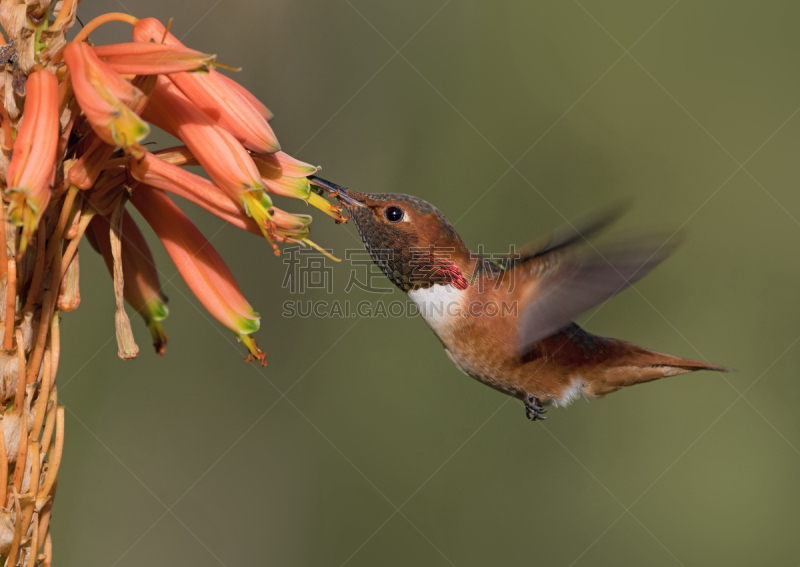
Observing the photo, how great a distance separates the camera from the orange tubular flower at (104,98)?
4.15 feet

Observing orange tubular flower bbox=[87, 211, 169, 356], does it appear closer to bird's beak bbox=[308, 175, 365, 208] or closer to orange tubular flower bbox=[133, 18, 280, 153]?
orange tubular flower bbox=[133, 18, 280, 153]

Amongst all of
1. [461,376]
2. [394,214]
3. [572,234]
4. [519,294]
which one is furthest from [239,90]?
[461,376]

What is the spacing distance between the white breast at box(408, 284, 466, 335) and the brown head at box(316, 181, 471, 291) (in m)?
0.03

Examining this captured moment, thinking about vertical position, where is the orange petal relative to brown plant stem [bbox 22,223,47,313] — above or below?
above

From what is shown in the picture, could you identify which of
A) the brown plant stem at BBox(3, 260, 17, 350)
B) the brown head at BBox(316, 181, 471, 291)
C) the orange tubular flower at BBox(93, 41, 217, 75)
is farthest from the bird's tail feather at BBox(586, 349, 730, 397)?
the brown plant stem at BBox(3, 260, 17, 350)

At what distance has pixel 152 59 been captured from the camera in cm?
135

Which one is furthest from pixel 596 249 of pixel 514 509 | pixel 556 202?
pixel 514 509

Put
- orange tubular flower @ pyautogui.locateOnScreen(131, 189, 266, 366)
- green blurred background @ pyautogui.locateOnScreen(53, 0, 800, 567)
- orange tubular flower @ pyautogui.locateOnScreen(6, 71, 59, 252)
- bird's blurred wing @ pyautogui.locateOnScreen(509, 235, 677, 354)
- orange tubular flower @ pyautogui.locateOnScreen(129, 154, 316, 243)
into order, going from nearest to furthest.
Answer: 1. orange tubular flower @ pyautogui.locateOnScreen(6, 71, 59, 252)
2. orange tubular flower @ pyautogui.locateOnScreen(129, 154, 316, 243)
3. orange tubular flower @ pyautogui.locateOnScreen(131, 189, 266, 366)
4. bird's blurred wing @ pyautogui.locateOnScreen(509, 235, 677, 354)
5. green blurred background @ pyautogui.locateOnScreen(53, 0, 800, 567)

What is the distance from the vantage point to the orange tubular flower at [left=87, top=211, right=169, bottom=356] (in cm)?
172

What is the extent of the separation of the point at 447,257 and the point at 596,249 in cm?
55

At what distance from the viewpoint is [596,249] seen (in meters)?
2.09

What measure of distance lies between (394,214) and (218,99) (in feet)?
3.12

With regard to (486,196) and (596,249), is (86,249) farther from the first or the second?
(596,249)

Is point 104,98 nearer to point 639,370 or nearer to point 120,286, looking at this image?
point 120,286
